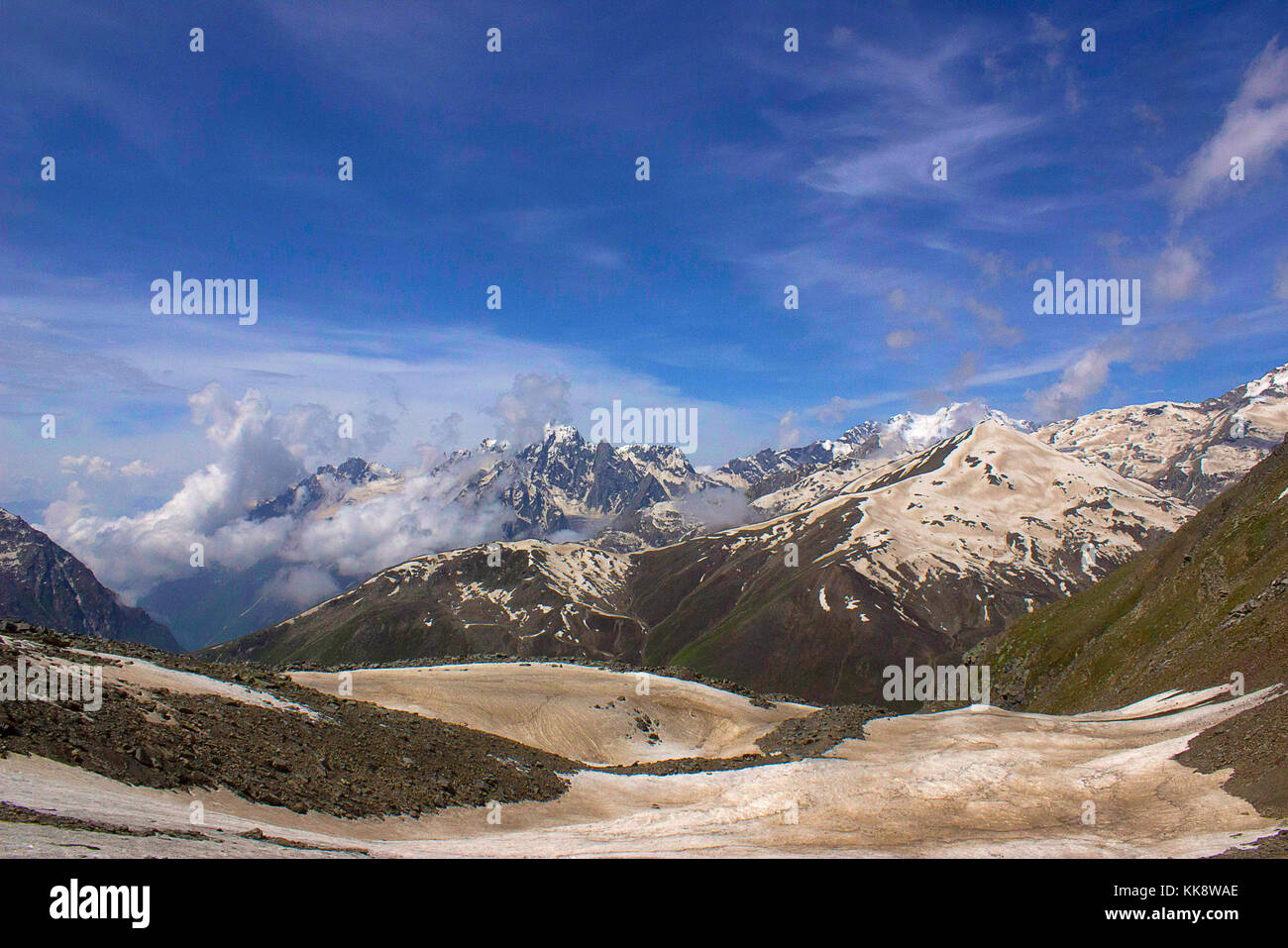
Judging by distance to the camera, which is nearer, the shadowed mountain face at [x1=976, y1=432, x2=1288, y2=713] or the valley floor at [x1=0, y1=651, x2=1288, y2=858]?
the valley floor at [x1=0, y1=651, x2=1288, y2=858]

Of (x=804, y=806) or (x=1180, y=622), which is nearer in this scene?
(x=804, y=806)

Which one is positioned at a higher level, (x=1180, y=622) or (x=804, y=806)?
(x=1180, y=622)

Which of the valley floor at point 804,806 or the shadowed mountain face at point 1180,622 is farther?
the shadowed mountain face at point 1180,622

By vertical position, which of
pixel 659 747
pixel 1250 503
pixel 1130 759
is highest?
pixel 1250 503

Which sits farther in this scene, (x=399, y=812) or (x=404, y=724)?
(x=404, y=724)
